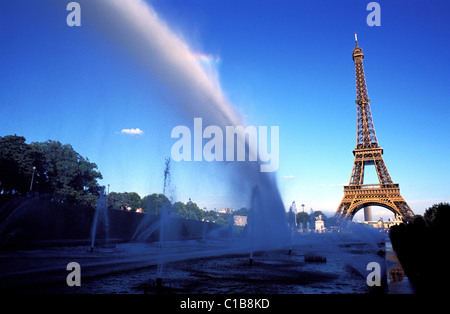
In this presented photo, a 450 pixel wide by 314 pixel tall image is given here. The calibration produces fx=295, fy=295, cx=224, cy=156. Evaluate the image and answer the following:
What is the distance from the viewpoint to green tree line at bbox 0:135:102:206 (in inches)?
1818

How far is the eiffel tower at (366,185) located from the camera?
56406mm

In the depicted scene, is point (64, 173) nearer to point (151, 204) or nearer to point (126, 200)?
point (126, 200)

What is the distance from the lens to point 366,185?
59312 millimetres

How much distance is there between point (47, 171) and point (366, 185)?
61.4m

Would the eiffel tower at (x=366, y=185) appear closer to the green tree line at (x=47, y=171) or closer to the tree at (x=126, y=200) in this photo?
the green tree line at (x=47, y=171)

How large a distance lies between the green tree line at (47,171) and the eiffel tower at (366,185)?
51.0 meters

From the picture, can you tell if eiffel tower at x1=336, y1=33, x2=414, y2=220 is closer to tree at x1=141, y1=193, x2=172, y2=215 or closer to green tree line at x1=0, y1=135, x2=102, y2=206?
green tree line at x1=0, y1=135, x2=102, y2=206

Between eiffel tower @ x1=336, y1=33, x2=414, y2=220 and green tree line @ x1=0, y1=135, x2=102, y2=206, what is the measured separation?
167ft

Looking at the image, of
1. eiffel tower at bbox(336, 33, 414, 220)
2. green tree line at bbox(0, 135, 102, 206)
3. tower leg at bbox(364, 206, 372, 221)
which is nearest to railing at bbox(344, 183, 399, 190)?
eiffel tower at bbox(336, 33, 414, 220)

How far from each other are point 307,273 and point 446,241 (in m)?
5.63

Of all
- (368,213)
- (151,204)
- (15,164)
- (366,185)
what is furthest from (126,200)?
(368,213)

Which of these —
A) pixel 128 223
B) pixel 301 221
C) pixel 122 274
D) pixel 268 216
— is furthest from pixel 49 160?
pixel 301 221
